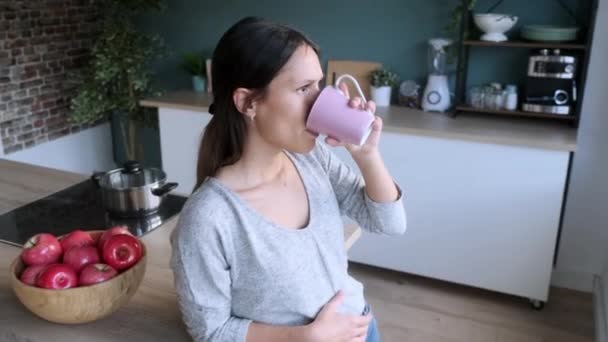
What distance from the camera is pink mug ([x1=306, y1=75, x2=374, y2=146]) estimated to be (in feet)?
3.07

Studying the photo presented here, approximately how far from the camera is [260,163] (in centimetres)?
104

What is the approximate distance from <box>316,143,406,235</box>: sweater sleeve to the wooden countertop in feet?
4.36

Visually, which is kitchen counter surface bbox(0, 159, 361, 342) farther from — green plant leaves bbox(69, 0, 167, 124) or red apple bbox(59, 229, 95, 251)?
green plant leaves bbox(69, 0, 167, 124)

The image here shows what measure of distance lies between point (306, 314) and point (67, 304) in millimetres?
413

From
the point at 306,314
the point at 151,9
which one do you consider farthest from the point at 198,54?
the point at 306,314

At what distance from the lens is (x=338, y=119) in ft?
3.10

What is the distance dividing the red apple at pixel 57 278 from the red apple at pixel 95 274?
0.01m

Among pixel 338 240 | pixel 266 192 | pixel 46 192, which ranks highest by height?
pixel 266 192

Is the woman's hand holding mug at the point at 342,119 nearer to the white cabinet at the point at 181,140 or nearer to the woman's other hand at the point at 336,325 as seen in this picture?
the woman's other hand at the point at 336,325

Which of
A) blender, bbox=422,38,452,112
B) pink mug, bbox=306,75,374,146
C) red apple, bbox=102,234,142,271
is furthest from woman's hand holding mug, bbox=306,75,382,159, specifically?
blender, bbox=422,38,452,112

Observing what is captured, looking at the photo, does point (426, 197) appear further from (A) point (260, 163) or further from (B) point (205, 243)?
(B) point (205, 243)

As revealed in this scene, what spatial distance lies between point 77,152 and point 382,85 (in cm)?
205

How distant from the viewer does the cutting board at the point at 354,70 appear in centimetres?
297

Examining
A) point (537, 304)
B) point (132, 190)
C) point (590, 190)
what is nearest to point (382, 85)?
point (590, 190)
